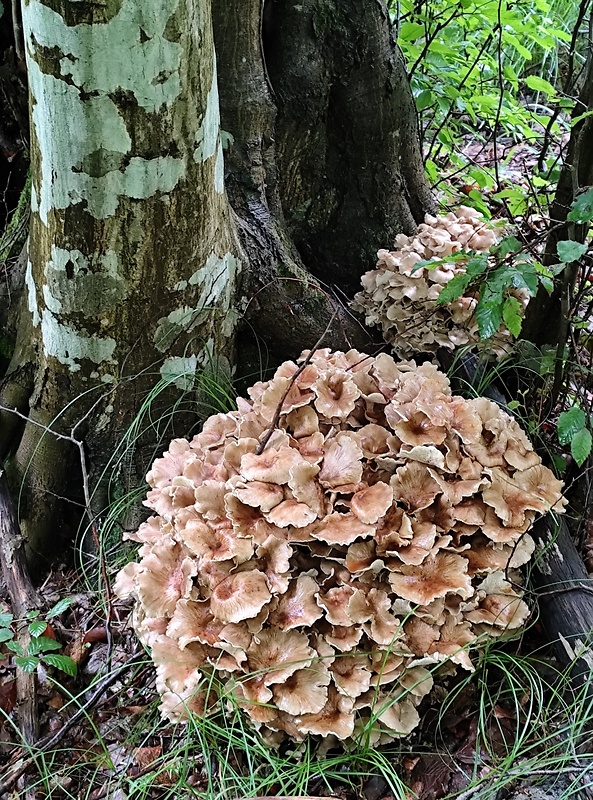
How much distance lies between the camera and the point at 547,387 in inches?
135

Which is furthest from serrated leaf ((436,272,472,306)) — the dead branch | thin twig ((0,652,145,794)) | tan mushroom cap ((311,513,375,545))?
the dead branch

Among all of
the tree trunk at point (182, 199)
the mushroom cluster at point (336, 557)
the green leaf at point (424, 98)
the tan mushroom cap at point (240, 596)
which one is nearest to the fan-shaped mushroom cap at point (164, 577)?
the mushroom cluster at point (336, 557)

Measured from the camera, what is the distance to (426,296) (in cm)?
349

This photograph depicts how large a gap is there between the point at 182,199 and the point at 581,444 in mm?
2041

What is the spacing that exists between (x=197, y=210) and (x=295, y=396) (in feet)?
3.33

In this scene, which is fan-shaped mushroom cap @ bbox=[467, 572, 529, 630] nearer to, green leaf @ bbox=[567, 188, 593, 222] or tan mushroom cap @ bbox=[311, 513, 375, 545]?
tan mushroom cap @ bbox=[311, 513, 375, 545]

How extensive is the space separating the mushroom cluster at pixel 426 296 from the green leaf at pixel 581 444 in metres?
1.02

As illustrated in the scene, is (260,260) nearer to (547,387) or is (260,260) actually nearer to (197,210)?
(197,210)

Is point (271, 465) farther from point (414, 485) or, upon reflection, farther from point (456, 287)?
point (456, 287)

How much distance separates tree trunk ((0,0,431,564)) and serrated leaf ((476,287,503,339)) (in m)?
0.91

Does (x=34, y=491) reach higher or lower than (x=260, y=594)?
lower

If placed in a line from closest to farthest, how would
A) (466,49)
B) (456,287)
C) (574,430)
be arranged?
(574,430), (456,287), (466,49)

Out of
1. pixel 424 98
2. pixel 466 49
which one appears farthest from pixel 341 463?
pixel 466 49

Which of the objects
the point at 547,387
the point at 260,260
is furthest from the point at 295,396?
the point at 547,387
